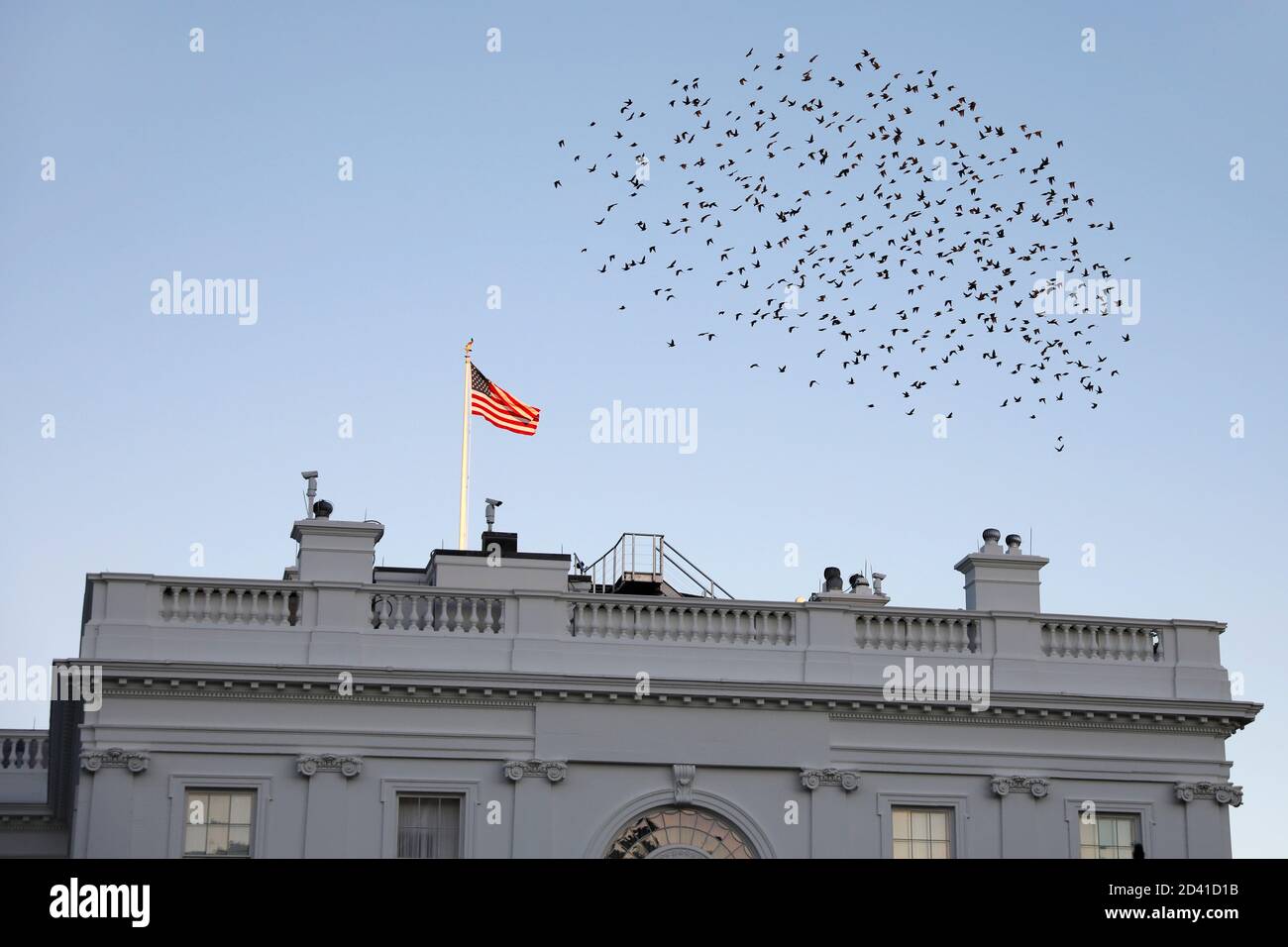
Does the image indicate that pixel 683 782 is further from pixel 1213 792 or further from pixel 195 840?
pixel 1213 792

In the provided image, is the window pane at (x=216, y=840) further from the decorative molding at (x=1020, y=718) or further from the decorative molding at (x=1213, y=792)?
the decorative molding at (x=1213, y=792)

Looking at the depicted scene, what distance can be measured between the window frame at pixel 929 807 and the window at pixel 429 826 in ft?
22.6

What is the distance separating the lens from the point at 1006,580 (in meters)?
38.3

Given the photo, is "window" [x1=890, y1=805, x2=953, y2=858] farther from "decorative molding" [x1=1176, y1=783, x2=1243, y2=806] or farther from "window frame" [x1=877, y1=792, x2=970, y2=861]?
"decorative molding" [x1=1176, y1=783, x2=1243, y2=806]

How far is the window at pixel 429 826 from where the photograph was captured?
35.1m

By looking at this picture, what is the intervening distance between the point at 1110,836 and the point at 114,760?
1613 cm

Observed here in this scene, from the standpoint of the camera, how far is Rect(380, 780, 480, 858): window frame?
34906mm

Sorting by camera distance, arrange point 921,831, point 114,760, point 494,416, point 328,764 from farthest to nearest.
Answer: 1. point 494,416
2. point 921,831
3. point 328,764
4. point 114,760

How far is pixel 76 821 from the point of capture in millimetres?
33938

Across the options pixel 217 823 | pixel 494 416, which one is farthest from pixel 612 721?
pixel 494 416

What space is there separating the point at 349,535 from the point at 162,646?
350cm
